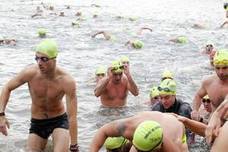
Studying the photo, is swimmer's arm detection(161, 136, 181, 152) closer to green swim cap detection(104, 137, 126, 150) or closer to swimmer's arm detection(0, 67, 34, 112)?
green swim cap detection(104, 137, 126, 150)

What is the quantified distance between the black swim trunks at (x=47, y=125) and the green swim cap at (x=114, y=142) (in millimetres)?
1246

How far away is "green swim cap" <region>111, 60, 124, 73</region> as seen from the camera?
10.3 m

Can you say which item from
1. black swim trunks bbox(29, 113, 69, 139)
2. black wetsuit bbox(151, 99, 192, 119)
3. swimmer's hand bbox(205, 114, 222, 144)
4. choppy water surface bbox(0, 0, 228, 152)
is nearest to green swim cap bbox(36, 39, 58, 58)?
black swim trunks bbox(29, 113, 69, 139)

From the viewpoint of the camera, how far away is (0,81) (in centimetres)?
1427

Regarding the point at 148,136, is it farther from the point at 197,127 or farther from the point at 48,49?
the point at 48,49

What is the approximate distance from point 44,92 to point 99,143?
5.98ft

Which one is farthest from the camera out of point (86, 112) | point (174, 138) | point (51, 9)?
point (51, 9)

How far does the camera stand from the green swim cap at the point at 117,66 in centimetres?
1030

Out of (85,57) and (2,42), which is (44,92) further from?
(2,42)

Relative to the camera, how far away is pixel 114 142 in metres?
6.96

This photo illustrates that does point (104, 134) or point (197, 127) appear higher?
point (197, 127)

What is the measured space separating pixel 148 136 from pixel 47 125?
2.82 m

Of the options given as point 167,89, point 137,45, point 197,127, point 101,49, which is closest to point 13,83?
point 167,89

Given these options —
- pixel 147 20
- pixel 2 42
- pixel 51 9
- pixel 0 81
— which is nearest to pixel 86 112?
pixel 0 81
